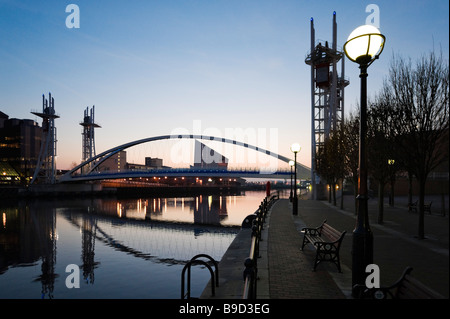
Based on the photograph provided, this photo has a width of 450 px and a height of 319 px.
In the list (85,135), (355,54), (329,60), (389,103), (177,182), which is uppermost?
(329,60)

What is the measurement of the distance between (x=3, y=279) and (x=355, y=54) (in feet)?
53.4

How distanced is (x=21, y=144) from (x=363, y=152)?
136968 mm

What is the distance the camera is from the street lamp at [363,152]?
5.68m

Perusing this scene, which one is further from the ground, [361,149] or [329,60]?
[329,60]

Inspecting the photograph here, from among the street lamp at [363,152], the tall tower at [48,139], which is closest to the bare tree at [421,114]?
the street lamp at [363,152]

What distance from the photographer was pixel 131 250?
19.2 meters

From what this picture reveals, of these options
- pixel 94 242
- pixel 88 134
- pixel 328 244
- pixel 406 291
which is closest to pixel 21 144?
pixel 88 134

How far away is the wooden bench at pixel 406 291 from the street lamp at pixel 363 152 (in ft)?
2.69

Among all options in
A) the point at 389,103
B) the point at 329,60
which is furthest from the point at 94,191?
the point at 389,103

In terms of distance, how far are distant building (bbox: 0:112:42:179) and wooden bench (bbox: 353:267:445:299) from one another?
432 feet

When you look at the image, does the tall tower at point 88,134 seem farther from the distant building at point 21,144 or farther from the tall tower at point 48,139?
the distant building at point 21,144

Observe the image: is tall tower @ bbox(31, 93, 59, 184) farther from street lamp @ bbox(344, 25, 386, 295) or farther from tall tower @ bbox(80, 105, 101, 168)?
street lamp @ bbox(344, 25, 386, 295)

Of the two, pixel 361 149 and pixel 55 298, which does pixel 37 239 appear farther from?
pixel 361 149

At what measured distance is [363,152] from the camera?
236 inches
